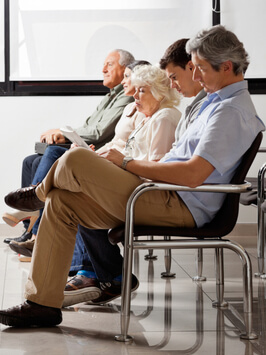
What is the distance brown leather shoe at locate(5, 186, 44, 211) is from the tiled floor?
483mm

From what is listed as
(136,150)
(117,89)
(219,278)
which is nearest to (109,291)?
(219,278)

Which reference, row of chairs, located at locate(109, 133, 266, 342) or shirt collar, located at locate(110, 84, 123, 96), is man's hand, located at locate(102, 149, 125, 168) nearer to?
row of chairs, located at locate(109, 133, 266, 342)

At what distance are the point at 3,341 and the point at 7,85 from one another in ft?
10.3

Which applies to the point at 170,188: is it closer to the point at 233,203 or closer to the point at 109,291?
the point at 233,203

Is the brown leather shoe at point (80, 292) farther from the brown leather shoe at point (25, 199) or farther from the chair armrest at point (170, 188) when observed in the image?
the chair armrest at point (170, 188)

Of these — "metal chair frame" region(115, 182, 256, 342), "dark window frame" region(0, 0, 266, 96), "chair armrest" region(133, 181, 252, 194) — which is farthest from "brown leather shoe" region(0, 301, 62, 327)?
"dark window frame" region(0, 0, 266, 96)

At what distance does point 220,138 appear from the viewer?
8.09 ft

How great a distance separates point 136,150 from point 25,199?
2.95 ft

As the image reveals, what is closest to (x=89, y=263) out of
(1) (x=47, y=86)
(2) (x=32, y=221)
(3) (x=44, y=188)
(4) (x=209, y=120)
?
(3) (x=44, y=188)

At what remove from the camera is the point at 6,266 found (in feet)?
13.2

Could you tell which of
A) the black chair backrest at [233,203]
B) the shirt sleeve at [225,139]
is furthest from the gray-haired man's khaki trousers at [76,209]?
the shirt sleeve at [225,139]

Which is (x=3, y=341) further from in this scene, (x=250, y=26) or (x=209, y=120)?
(x=250, y=26)

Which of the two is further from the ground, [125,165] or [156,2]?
[156,2]

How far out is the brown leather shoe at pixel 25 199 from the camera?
2.81 metres
